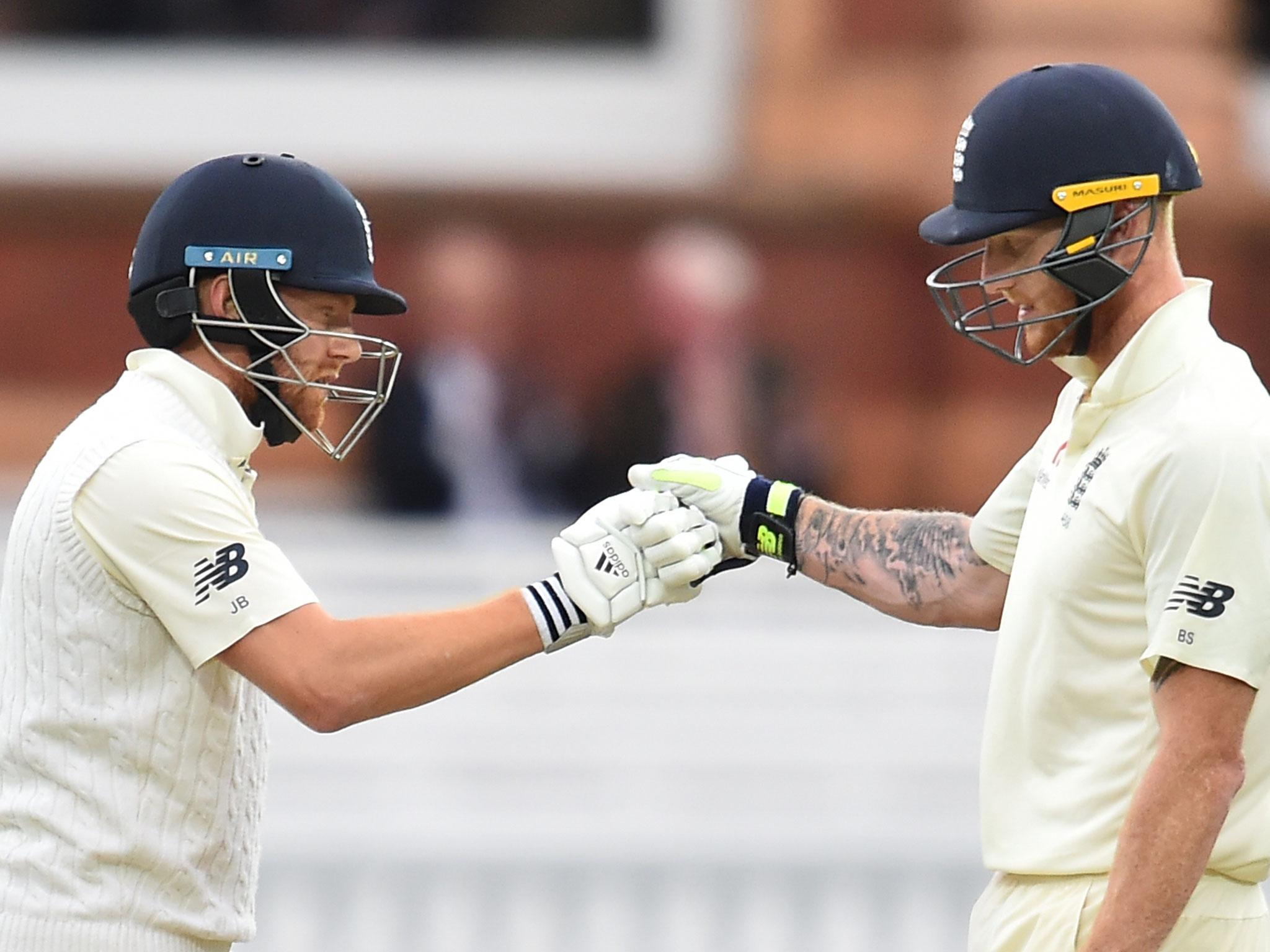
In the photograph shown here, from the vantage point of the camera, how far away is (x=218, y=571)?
3.24 meters

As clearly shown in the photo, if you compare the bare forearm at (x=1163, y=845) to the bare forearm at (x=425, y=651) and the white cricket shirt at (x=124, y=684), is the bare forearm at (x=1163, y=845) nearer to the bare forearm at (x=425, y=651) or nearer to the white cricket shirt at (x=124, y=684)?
the bare forearm at (x=425, y=651)

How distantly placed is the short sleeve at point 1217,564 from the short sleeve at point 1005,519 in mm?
569

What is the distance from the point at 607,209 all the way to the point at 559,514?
265cm

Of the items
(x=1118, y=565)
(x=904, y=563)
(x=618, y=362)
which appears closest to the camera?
(x=1118, y=565)

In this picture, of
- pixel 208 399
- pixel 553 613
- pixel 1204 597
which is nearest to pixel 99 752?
pixel 208 399

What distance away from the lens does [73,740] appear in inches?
129

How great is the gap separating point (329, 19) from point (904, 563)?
22.6ft

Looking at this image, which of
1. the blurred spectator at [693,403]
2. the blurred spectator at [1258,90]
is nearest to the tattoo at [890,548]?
the blurred spectator at [693,403]

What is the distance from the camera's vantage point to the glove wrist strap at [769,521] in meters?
4.02

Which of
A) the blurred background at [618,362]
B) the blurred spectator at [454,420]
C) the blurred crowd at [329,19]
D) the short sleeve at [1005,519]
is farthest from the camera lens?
the blurred crowd at [329,19]

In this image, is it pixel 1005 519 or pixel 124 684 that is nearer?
pixel 124 684

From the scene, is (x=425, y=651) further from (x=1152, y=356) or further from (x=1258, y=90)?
(x=1258, y=90)

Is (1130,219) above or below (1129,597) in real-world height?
above

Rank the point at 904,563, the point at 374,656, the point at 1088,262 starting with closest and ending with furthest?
1. the point at 1088,262
2. the point at 374,656
3. the point at 904,563
